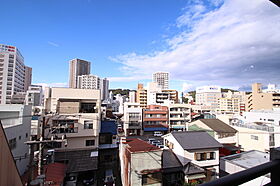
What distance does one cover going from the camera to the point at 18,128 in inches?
→ 544

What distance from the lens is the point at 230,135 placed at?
21.4m

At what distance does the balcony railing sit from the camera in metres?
0.88

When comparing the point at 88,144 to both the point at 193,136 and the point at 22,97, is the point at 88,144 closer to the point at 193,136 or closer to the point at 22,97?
the point at 193,136

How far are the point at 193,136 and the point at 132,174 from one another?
7372 millimetres

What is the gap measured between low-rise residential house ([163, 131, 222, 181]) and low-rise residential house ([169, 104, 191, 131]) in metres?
20.6

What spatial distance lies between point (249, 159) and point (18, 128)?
20530mm

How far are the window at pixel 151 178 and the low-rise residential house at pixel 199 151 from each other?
2.88m

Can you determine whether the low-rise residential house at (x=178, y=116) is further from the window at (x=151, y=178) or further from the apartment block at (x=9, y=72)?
the apartment block at (x=9, y=72)

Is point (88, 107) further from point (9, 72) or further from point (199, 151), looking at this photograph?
point (9, 72)

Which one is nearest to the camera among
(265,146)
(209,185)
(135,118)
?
(209,185)

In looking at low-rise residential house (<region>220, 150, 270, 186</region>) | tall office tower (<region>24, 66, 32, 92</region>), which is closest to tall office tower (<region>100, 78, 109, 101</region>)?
tall office tower (<region>24, 66, 32, 92</region>)

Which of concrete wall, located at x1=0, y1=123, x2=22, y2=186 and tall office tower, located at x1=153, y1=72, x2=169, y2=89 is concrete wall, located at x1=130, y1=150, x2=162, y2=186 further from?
tall office tower, located at x1=153, y1=72, x2=169, y2=89

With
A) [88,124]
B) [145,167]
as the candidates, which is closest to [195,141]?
Result: [145,167]

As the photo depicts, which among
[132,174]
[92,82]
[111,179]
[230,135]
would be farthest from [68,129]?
[92,82]
